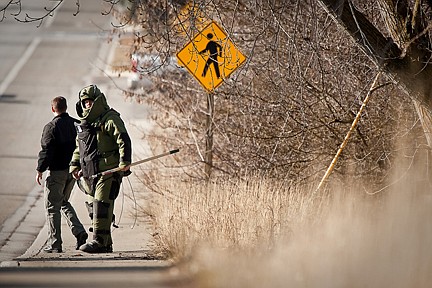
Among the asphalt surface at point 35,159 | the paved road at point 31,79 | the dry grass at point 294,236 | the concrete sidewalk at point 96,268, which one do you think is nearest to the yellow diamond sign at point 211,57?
the dry grass at point 294,236

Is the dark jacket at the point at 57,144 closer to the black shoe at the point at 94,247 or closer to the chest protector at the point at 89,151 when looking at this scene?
the chest protector at the point at 89,151

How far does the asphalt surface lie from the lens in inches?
384

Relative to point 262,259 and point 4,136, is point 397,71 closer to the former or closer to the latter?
point 262,259

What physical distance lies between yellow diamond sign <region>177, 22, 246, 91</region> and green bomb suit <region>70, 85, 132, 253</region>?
1.28m

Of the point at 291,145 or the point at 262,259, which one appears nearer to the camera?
the point at 262,259

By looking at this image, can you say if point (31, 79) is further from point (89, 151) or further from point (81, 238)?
point (89, 151)

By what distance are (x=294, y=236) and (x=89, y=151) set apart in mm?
2601

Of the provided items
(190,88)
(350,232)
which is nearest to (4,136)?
(190,88)

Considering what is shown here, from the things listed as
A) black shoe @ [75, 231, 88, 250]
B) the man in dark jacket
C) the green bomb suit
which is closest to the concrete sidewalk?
black shoe @ [75, 231, 88, 250]

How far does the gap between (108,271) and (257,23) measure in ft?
15.2

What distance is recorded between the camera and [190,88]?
14.8 m

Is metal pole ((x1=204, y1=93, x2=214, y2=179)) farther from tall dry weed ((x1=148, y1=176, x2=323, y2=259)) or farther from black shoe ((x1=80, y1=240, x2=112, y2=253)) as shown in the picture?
black shoe ((x1=80, y1=240, x2=112, y2=253))

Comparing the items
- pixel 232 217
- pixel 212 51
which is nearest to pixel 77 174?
pixel 232 217

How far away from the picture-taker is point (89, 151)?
437 inches
